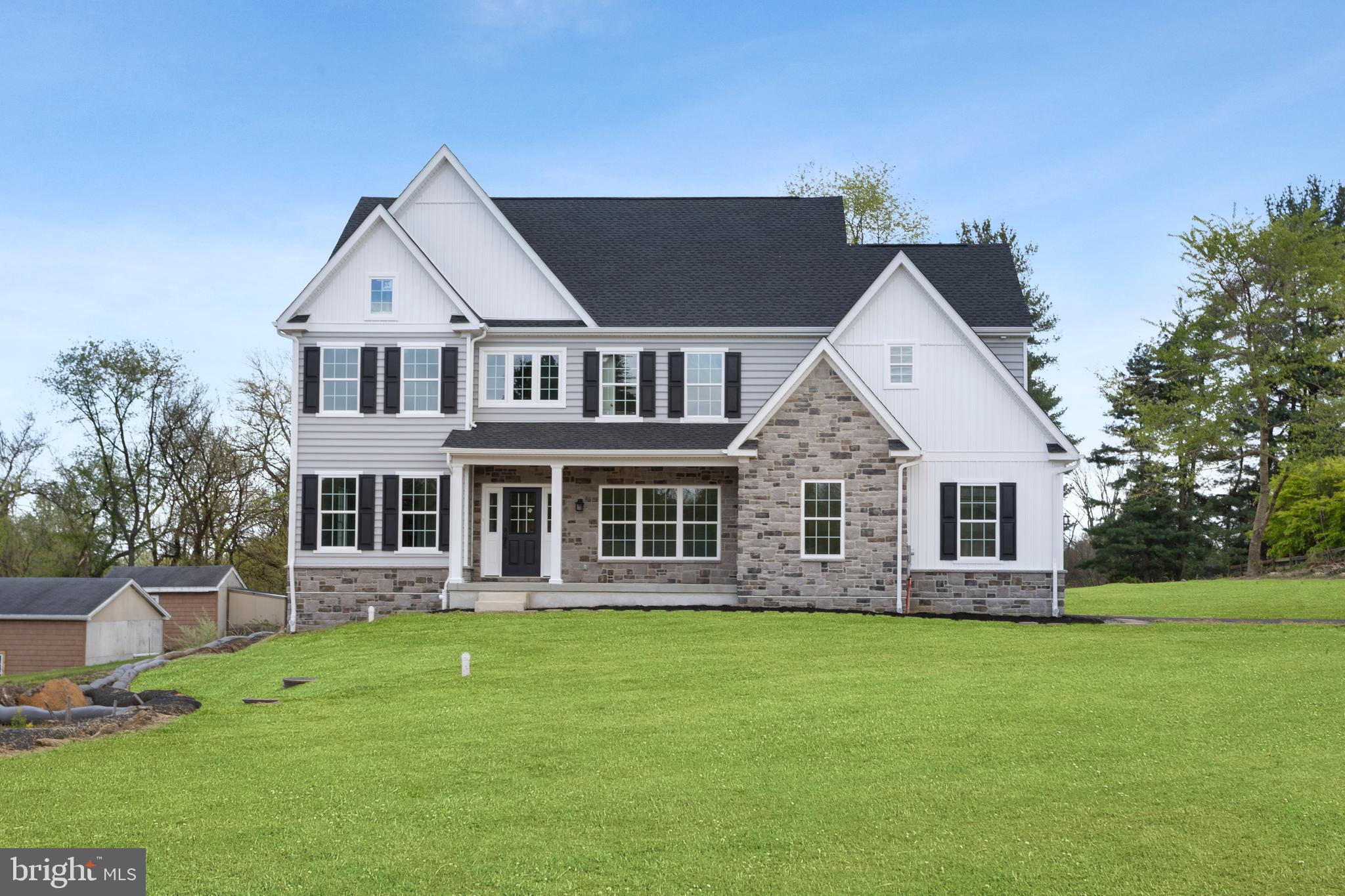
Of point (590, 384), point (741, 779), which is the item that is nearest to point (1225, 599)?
point (590, 384)

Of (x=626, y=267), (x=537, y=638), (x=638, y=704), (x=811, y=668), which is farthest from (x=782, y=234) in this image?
(x=638, y=704)

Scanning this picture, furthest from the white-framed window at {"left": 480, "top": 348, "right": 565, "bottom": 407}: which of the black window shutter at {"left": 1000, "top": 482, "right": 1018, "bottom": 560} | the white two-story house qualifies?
the black window shutter at {"left": 1000, "top": 482, "right": 1018, "bottom": 560}

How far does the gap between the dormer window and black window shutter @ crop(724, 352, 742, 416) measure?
7.41 metres

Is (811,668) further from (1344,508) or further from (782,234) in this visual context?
(1344,508)

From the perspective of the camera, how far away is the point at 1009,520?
2386 cm

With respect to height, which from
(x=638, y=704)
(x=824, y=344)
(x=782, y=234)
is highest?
(x=782, y=234)

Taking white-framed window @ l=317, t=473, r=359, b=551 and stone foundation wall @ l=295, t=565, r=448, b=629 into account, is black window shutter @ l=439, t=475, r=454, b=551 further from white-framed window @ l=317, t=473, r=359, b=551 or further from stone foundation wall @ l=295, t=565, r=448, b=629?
white-framed window @ l=317, t=473, r=359, b=551

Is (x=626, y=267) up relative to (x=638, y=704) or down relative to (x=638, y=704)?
up

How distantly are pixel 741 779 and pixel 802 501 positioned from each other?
14.0 metres

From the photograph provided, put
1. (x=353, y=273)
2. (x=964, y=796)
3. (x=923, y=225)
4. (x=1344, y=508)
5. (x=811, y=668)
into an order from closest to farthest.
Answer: (x=964, y=796) → (x=811, y=668) → (x=353, y=273) → (x=1344, y=508) → (x=923, y=225)

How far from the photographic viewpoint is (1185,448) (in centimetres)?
3809

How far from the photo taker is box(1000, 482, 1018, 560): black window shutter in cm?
2384

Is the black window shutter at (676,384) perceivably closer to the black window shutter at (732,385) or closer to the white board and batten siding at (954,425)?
the black window shutter at (732,385)

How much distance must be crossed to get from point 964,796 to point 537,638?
11.4m
